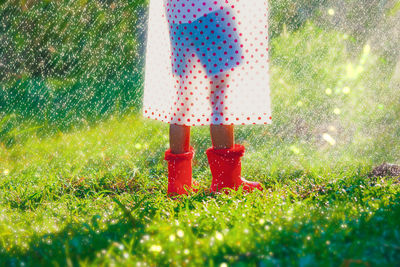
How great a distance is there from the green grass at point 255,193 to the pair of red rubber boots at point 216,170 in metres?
0.09

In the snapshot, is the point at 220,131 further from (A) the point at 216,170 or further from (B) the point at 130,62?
(B) the point at 130,62

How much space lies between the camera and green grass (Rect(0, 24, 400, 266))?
1.22m

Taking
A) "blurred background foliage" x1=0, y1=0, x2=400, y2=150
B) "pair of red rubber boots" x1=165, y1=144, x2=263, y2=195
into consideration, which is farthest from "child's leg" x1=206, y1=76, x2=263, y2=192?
"blurred background foliage" x1=0, y1=0, x2=400, y2=150

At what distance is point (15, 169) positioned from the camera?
2.54m

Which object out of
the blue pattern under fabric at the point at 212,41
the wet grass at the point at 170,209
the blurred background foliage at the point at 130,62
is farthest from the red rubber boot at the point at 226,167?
the blurred background foliage at the point at 130,62

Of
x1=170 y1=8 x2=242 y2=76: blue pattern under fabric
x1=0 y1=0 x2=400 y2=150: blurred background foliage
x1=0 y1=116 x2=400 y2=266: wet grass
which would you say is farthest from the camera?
x1=0 y1=0 x2=400 y2=150: blurred background foliage

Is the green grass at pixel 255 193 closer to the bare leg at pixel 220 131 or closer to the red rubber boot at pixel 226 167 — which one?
the red rubber boot at pixel 226 167

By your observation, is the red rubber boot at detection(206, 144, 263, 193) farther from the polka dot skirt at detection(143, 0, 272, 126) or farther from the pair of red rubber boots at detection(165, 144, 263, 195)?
the polka dot skirt at detection(143, 0, 272, 126)

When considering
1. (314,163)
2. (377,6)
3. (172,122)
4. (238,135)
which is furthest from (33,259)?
(377,6)

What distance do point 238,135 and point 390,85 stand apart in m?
1.40

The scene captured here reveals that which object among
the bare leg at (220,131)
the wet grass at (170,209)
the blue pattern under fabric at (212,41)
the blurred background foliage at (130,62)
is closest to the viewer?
the wet grass at (170,209)

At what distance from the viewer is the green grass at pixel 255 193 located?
3.99ft

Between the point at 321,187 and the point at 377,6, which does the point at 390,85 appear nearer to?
the point at 377,6

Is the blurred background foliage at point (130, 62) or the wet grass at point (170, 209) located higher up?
the blurred background foliage at point (130, 62)
